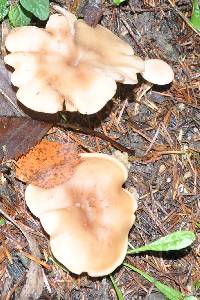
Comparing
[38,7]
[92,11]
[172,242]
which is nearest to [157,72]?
[92,11]

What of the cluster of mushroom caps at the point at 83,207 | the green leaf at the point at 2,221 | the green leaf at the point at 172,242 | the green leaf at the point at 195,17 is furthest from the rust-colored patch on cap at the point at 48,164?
the green leaf at the point at 195,17

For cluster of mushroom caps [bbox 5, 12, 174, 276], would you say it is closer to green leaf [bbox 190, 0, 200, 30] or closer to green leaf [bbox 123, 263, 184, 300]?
green leaf [bbox 123, 263, 184, 300]

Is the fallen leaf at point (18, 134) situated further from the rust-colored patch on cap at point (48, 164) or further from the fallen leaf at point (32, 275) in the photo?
the fallen leaf at point (32, 275)

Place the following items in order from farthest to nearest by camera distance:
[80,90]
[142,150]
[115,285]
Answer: [142,150] < [115,285] < [80,90]

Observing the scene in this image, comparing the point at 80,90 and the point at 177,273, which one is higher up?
the point at 80,90

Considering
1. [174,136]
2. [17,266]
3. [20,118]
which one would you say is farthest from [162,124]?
[17,266]

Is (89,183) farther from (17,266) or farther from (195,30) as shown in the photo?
(195,30)
